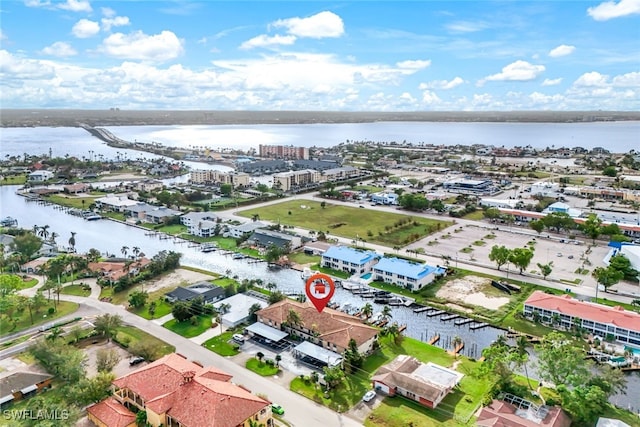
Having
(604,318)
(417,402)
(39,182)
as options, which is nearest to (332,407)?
(417,402)

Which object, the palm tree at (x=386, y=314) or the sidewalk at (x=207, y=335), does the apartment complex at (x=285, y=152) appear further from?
the sidewalk at (x=207, y=335)

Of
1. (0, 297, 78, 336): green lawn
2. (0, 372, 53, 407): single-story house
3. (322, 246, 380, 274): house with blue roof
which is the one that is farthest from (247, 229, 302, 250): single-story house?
(0, 372, 53, 407): single-story house

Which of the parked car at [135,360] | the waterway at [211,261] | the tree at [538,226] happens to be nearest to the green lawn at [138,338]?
the parked car at [135,360]

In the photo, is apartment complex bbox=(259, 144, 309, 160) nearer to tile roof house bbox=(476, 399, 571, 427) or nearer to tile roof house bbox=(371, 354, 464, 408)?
tile roof house bbox=(371, 354, 464, 408)

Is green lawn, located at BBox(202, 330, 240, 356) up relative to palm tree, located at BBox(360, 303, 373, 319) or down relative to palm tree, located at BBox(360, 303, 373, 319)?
down

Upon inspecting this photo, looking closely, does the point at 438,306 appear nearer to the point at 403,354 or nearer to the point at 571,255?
the point at 403,354

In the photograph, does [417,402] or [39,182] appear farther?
[39,182]

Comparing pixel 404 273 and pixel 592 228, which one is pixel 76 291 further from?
pixel 592 228
